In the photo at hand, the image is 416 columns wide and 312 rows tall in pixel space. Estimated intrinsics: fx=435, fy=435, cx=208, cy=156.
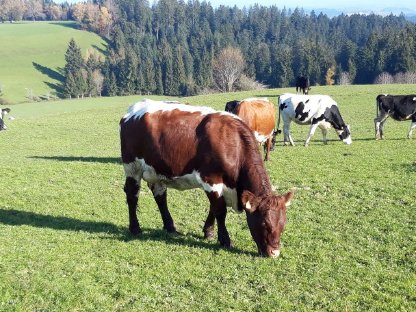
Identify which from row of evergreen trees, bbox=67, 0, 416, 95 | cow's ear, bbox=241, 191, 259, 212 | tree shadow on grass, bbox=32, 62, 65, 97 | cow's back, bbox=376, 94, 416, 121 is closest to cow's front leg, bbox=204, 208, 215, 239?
cow's ear, bbox=241, 191, 259, 212

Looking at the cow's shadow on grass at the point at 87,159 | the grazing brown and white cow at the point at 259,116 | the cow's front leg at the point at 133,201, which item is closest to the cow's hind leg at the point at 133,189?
the cow's front leg at the point at 133,201

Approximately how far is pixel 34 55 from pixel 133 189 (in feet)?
463

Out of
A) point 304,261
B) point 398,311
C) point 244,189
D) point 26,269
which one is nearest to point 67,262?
point 26,269

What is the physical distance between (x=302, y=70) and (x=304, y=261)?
4192 inches

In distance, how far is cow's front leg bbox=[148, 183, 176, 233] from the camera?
32.9ft

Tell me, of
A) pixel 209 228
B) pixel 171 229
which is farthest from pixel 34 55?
pixel 209 228

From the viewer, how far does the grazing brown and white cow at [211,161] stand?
26.0 feet

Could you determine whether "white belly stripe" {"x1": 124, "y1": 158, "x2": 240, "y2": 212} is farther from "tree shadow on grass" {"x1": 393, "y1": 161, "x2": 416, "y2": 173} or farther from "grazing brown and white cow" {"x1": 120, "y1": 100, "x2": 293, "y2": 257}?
"tree shadow on grass" {"x1": 393, "y1": 161, "x2": 416, "y2": 173}

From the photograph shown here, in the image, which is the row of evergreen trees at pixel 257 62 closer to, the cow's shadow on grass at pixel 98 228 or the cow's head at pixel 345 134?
the cow's head at pixel 345 134

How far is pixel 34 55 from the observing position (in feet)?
449

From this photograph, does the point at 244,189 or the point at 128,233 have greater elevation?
the point at 244,189

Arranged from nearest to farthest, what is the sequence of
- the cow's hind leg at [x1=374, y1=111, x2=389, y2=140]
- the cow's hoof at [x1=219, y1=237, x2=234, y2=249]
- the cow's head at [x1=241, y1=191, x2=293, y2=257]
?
the cow's head at [x1=241, y1=191, x2=293, y2=257]
the cow's hoof at [x1=219, y1=237, x2=234, y2=249]
the cow's hind leg at [x1=374, y1=111, x2=389, y2=140]

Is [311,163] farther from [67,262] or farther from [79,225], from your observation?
[67,262]

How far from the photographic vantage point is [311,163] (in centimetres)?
1753
